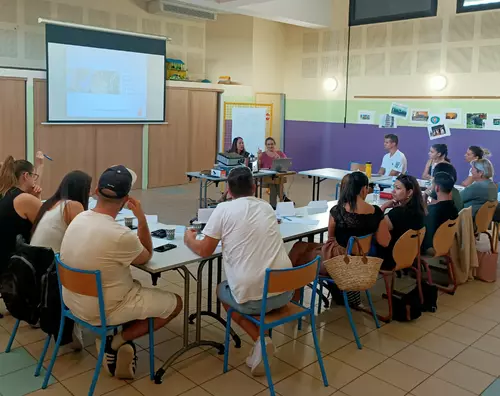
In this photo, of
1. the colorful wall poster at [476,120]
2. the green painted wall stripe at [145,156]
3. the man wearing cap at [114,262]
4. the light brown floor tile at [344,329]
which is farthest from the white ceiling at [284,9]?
the man wearing cap at [114,262]

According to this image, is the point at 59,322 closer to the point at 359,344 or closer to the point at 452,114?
the point at 359,344

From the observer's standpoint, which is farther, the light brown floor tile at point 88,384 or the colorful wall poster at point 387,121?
the colorful wall poster at point 387,121

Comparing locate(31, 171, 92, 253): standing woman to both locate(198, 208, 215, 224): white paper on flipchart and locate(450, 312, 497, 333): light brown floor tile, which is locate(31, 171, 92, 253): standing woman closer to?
locate(198, 208, 215, 224): white paper on flipchart

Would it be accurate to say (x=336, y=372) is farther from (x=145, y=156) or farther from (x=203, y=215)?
(x=145, y=156)

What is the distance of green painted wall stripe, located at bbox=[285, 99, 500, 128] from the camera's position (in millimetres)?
8867

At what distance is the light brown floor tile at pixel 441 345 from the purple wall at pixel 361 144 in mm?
6012

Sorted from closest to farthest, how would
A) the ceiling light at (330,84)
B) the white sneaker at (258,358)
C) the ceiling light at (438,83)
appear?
the white sneaker at (258,358) → the ceiling light at (438,83) → the ceiling light at (330,84)

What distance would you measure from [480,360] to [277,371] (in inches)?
51.1

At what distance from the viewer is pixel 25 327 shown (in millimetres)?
3543

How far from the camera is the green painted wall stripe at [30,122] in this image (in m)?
7.98

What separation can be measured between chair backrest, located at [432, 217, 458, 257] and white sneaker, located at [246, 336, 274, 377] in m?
1.98

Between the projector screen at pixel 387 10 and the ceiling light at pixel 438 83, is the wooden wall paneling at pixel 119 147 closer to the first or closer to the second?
the projector screen at pixel 387 10

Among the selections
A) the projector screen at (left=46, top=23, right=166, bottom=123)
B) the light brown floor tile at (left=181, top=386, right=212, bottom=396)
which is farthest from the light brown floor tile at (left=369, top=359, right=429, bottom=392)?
the projector screen at (left=46, top=23, right=166, bottom=123)

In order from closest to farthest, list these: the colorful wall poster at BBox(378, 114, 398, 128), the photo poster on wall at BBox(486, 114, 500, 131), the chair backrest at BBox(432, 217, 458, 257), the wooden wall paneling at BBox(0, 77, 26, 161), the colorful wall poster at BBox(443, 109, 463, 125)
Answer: the chair backrest at BBox(432, 217, 458, 257), the wooden wall paneling at BBox(0, 77, 26, 161), the photo poster on wall at BBox(486, 114, 500, 131), the colorful wall poster at BBox(443, 109, 463, 125), the colorful wall poster at BBox(378, 114, 398, 128)
